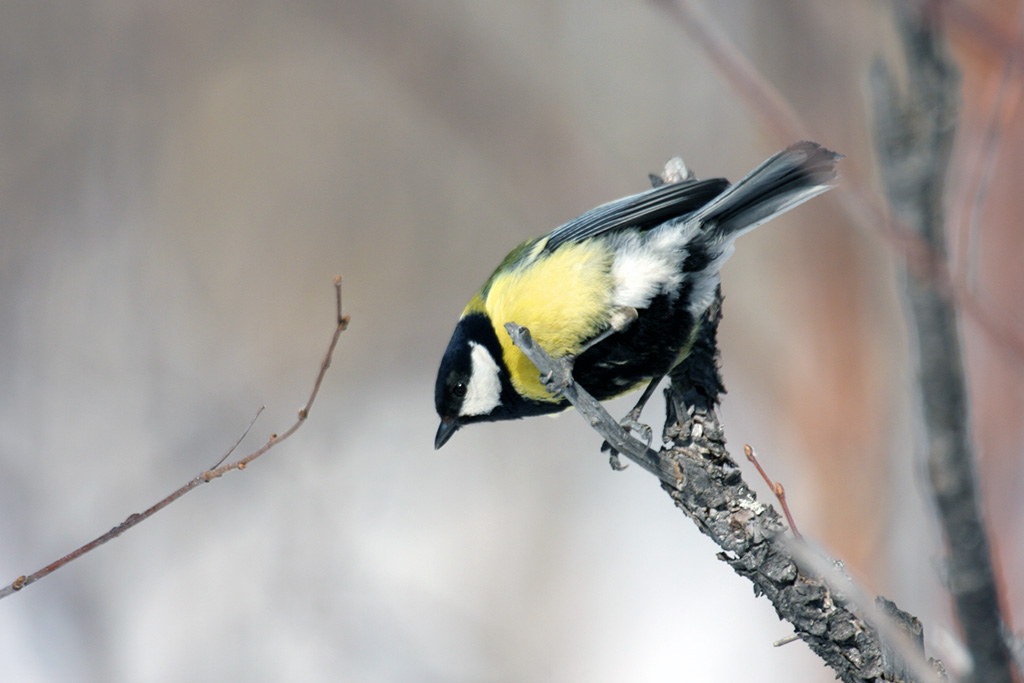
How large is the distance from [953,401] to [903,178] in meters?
0.15

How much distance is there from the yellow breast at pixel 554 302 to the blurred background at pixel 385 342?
1488 millimetres

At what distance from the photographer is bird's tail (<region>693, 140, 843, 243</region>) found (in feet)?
4.48

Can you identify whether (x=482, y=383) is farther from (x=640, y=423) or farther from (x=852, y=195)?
(x=852, y=195)

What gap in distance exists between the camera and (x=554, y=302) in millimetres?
1519

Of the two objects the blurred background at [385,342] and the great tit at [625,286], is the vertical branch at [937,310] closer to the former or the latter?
the great tit at [625,286]

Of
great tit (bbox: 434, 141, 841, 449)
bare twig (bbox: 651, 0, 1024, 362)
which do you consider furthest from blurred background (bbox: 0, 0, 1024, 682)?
bare twig (bbox: 651, 0, 1024, 362)

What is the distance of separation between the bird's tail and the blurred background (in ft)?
4.21

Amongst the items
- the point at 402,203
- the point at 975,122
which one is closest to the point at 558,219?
the point at 402,203

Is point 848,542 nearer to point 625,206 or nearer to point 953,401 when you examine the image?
point 625,206

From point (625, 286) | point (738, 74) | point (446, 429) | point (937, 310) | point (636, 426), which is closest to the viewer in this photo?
point (937, 310)

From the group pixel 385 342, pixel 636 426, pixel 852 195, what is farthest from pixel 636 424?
pixel 385 342

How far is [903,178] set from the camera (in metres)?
0.36

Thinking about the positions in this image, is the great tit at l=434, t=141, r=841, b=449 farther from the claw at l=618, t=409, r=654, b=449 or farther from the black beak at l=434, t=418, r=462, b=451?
the black beak at l=434, t=418, r=462, b=451

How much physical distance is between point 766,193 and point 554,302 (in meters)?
0.47
